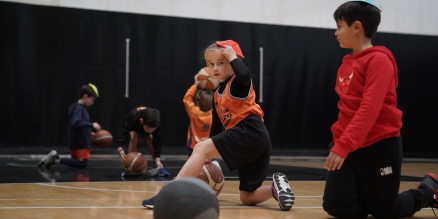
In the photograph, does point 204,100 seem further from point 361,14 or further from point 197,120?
point 361,14

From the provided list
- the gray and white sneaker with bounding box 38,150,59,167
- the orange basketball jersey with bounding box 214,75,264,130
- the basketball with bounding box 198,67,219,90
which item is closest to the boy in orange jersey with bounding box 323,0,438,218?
the orange basketball jersey with bounding box 214,75,264,130

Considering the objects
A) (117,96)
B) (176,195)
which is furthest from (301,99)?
(176,195)

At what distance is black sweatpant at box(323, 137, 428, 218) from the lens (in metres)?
3.82

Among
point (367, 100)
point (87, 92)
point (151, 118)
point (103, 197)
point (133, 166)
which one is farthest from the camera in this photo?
point (87, 92)

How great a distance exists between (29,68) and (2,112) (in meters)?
0.89

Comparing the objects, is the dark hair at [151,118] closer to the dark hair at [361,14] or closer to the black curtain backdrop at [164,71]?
the dark hair at [361,14]

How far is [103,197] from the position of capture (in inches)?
205

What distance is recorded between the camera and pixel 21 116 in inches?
448

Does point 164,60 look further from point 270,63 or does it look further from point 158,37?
point 270,63

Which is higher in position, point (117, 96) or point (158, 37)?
point (158, 37)

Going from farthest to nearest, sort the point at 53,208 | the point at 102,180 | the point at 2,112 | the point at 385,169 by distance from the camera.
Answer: the point at 2,112, the point at 102,180, the point at 53,208, the point at 385,169

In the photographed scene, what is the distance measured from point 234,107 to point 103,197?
140 centimetres

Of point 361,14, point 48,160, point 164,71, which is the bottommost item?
point 48,160

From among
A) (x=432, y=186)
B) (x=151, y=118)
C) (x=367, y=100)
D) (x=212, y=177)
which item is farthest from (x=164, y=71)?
(x=367, y=100)
